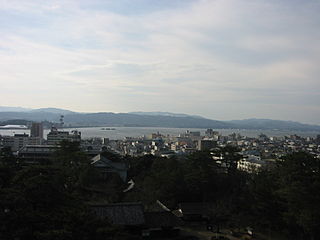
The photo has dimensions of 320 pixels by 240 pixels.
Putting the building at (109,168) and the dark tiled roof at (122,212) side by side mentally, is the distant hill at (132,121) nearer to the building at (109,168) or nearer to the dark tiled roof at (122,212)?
the building at (109,168)

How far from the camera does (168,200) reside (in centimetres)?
1256

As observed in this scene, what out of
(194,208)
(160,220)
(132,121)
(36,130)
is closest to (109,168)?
(194,208)

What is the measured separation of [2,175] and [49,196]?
1.58 meters

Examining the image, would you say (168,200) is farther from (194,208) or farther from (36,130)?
(36,130)

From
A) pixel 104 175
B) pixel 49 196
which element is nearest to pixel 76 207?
pixel 49 196

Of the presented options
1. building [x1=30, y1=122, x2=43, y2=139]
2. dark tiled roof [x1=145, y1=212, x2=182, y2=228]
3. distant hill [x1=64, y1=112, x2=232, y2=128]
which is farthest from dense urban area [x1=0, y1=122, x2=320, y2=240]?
distant hill [x1=64, y1=112, x2=232, y2=128]

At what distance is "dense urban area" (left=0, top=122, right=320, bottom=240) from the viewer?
5.06 meters

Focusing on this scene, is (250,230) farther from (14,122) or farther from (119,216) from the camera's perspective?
(14,122)

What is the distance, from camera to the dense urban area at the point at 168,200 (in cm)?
506

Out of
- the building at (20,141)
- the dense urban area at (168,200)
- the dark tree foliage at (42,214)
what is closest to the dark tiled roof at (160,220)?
the dense urban area at (168,200)

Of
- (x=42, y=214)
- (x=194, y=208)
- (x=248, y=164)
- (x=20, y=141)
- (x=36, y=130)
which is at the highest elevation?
(x=42, y=214)

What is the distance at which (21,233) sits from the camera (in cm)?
489

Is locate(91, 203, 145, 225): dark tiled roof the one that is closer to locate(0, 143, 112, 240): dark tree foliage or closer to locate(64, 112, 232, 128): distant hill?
locate(0, 143, 112, 240): dark tree foliage

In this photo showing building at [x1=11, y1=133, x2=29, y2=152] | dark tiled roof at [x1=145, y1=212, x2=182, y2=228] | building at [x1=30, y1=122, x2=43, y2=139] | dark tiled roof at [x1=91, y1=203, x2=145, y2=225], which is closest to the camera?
dark tiled roof at [x1=91, y1=203, x2=145, y2=225]
